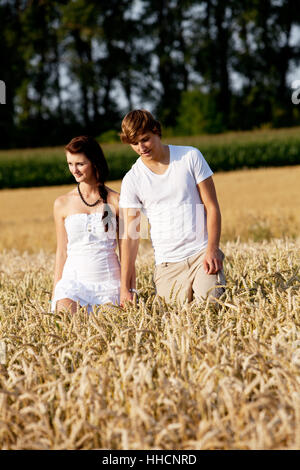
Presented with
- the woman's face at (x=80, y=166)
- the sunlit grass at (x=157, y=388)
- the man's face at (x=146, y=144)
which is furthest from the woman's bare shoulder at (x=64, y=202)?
the sunlit grass at (x=157, y=388)

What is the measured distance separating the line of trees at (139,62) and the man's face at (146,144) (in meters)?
44.5

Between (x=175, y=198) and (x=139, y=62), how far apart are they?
49.1m

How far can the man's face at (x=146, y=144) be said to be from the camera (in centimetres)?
357

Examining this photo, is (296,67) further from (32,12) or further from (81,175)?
(81,175)

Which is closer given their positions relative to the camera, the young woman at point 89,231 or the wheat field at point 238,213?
the young woman at point 89,231

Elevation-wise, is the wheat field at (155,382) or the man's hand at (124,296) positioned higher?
the man's hand at (124,296)

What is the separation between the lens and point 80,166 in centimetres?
398

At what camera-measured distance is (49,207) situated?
17688mm

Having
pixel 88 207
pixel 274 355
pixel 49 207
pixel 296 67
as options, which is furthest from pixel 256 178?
pixel 296 67

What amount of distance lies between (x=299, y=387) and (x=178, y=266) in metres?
1.79

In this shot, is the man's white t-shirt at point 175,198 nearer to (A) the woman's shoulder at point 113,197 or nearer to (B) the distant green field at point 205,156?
(A) the woman's shoulder at point 113,197

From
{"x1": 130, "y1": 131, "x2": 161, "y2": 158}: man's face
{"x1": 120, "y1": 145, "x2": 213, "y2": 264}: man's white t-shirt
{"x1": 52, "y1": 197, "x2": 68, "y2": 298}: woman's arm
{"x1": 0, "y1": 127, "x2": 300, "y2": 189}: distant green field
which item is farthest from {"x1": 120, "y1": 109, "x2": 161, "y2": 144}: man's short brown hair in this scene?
{"x1": 0, "y1": 127, "x2": 300, "y2": 189}: distant green field

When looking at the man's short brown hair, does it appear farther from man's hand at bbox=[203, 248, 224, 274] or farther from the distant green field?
the distant green field

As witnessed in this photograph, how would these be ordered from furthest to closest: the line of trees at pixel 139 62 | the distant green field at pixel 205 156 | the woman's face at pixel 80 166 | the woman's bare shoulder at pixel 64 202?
the line of trees at pixel 139 62 → the distant green field at pixel 205 156 → the woman's bare shoulder at pixel 64 202 → the woman's face at pixel 80 166
